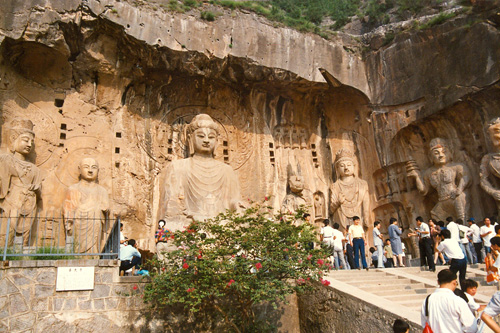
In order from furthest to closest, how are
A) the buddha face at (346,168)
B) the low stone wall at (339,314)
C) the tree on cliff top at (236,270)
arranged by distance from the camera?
the buddha face at (346,168)
the tree on cliff top at (236,270)
the low stone wall at (339,314)

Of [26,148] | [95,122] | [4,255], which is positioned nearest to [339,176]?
[95,122]

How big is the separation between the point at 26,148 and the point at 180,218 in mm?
3732

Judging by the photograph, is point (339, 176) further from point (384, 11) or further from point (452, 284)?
point (452, 284)

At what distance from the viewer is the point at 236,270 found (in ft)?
23.7

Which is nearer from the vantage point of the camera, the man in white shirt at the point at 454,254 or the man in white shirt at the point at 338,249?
the man in white shirt at the point at 454,254

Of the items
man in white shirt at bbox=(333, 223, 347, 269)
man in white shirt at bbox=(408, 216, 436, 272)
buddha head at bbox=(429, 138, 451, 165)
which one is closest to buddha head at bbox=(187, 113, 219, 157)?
man in white shirt at bbox=(333, 223, 347, 269)

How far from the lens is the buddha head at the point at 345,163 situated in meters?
13.9

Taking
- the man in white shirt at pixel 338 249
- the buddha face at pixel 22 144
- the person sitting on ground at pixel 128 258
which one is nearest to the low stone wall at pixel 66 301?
the person sitting on ground at pixel 128 258

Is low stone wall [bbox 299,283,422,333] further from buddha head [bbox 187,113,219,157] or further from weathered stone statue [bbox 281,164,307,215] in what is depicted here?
buddha head [bbox 187,113,219,157]

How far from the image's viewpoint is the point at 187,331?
304 inches

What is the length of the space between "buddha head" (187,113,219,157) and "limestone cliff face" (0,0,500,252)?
976 millimetres

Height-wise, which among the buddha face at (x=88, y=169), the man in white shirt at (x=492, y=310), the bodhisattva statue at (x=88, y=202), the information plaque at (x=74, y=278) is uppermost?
the buddha face at (x=88, y=169)

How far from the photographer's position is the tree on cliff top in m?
7.05

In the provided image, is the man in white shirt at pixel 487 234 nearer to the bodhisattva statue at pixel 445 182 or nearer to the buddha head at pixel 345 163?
the bodhisattva statue at pixel 445 182
